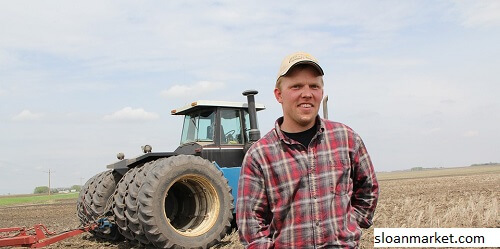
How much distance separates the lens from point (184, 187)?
729cm

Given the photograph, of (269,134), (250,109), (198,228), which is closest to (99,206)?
(198,228)

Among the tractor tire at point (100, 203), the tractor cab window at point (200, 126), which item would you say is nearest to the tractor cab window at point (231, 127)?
the tractor cab window at point (200, 126)

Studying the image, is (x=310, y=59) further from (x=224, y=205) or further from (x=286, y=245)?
(x=224, y=205)

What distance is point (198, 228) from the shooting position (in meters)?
6.72

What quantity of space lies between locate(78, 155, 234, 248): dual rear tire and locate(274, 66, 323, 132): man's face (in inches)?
172

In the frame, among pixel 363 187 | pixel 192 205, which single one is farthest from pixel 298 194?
pixel 192 205

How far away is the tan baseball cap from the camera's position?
2.03 m

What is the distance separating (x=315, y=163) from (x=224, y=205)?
16.2 feet

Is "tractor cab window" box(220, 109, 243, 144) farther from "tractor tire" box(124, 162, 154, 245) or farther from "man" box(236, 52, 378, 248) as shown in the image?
"man" box(236, 52, 378, 248)

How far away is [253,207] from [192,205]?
526cm

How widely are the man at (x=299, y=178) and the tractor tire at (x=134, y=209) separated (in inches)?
172

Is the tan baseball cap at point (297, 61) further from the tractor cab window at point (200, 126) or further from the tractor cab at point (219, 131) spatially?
the tractor cab window at point (200, 126)

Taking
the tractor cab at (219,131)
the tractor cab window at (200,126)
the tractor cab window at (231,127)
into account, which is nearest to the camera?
the tractor cab at (219,131)

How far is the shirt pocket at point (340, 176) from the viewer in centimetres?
206
